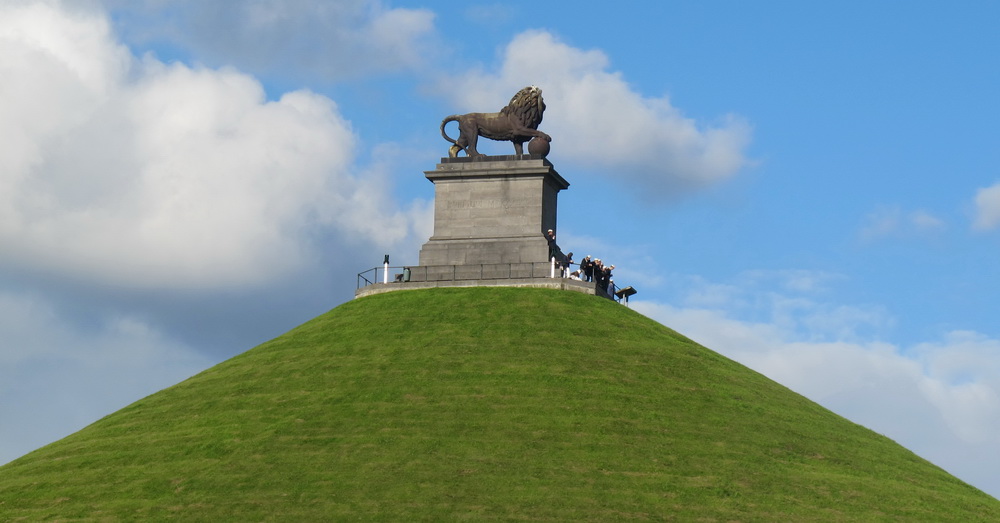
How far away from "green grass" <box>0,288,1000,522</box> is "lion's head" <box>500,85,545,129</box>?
38.1ft

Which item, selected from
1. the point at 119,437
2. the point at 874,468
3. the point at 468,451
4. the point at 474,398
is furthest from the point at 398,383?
the point at 874,468

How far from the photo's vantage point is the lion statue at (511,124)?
75.8 meters

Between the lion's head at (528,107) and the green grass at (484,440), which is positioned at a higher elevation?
the lion's head at (528,107)

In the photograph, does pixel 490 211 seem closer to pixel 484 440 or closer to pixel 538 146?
pixel 538 146

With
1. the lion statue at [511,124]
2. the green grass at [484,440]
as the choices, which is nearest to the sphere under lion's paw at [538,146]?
the lion statue at [511,124]

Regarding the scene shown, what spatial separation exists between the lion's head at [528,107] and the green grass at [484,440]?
458 inches

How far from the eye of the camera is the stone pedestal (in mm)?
73500

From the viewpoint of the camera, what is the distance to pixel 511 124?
75875mm

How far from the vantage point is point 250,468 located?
5228 centimetres

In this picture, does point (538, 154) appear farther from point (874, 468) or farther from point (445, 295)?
point (874, 468)

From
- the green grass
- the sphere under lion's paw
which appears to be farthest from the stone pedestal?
the green grass

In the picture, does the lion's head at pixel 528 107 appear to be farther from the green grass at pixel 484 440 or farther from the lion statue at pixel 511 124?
the green grass at pixel 484 440

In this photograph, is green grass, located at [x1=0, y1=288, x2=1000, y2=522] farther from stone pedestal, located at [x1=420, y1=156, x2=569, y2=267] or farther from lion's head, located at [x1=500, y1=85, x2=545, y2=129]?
lion's head, located at [x1=500, y1=85, x2=545, y2=129]

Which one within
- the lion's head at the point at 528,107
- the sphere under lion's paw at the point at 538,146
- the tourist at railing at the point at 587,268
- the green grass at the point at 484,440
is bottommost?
the green grass at the point at 484,440
